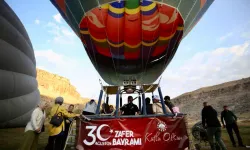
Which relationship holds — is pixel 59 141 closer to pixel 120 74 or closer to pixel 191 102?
pixel 120 74

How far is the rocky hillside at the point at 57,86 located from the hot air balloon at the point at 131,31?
82.3 m

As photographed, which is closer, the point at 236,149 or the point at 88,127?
the point at 88,127

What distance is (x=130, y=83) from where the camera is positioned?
7.38m

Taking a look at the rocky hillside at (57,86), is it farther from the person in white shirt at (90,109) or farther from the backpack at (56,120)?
the backpack at (56,120)

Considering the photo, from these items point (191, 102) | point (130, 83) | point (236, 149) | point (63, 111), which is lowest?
point (236, 149)

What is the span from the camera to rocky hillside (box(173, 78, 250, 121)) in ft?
103

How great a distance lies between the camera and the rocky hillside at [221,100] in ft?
103

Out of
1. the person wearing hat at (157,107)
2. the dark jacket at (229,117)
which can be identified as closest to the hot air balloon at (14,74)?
the person wearing hat at (157,107)

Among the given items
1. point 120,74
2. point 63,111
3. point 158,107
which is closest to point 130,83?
point 120,74

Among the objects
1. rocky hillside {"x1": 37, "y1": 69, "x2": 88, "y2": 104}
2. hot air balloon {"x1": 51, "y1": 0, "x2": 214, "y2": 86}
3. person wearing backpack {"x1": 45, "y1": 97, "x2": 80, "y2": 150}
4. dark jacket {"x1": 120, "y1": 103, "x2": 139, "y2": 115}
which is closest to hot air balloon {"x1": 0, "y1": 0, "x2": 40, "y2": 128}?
hot air balloon {"x1": 51, "y1": 0, "x2": 214, "y2": 86}

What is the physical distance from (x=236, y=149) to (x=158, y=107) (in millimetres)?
3155

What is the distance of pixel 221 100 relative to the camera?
37.2m

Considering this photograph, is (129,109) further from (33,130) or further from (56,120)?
(33,130)

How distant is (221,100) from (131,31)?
35.2 metres
